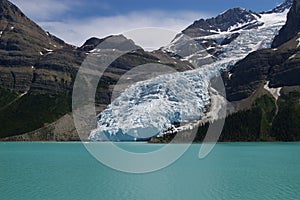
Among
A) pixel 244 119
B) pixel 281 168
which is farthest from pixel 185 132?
pixel 281 168

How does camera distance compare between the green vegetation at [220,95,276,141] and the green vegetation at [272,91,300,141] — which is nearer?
the green vegetation at [272,91,300,141]

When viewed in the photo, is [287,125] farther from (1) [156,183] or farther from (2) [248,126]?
(1) [156,183]

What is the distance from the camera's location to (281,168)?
65.2 metres

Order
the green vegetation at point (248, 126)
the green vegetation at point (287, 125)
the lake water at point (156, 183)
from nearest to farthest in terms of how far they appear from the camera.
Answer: the lake water at point (156, 183), the green vegetation at point (287, 125), the green vegetation at point (248, 126)

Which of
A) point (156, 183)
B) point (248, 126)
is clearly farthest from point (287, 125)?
point (156, 183)

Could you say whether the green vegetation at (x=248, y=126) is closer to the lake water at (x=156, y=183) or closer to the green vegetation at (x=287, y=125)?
the green vegetation at (x=287, y=125)

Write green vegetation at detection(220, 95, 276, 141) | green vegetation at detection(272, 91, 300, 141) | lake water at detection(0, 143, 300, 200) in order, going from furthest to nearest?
green vegetation at detection(220, 95, 276, 141) < green vegetation at detection(272, 91, 300, 141) < lake water at detection(0, 143, 300, 200)

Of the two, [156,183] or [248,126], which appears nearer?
[156,183]

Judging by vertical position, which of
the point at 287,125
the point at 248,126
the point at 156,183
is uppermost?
the point at 156,183

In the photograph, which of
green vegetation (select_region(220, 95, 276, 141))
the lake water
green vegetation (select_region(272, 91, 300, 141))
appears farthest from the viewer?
green vegetation (select_region(220, 95, 276, 141))

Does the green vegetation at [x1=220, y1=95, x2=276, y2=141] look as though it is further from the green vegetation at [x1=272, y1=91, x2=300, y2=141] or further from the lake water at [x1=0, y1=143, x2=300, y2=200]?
the lake water at [x1=0, y1=143, x2=300, y2=200]

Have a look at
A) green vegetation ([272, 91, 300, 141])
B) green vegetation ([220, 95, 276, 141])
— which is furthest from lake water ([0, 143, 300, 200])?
green vegetation ([220, 95, 276, 141])

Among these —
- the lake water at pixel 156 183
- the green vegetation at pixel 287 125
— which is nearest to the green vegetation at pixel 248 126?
the green vegetation at pixel 287 125

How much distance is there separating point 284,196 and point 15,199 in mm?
26227
